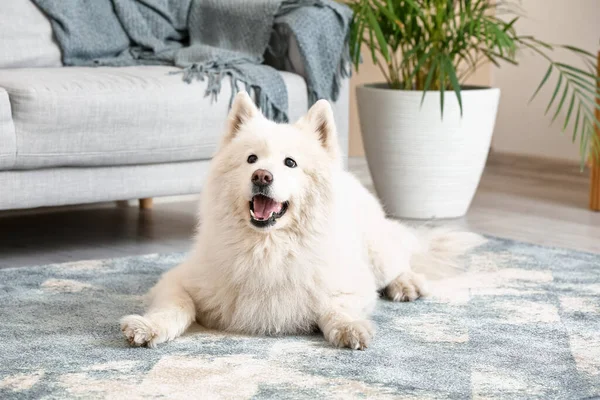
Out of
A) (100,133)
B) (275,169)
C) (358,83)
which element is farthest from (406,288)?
(358,83)

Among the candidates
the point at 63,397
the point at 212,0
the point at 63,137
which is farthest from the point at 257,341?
the point at 212,0

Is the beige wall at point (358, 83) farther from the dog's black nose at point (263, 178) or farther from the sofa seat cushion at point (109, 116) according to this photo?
the dog's black nose at point (263, 178)

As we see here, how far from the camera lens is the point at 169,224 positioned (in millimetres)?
3871

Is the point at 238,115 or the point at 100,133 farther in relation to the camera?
the point at 100,133

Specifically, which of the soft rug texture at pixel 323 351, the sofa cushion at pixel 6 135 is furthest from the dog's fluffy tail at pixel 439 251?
the sofa cushion at pixel 6 135

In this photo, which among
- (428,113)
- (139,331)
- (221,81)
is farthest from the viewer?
(428,113)

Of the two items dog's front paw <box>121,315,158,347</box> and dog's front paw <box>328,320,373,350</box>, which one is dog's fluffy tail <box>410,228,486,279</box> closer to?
dog's front paw <box>328,320,373,350</box>

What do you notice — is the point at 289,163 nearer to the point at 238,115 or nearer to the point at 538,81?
the point at 238,115

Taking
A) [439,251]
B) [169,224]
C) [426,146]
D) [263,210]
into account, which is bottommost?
[169,224]

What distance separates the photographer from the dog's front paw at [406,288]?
2561 millimetres

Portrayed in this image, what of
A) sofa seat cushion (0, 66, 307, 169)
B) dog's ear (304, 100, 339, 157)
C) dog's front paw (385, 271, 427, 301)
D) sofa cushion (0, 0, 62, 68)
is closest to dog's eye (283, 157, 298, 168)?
dog's ear (304, 100, 339, 157)

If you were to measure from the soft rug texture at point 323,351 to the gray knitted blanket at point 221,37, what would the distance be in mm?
1093

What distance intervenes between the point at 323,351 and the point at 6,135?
138 cm

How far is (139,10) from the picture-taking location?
3.99 m
